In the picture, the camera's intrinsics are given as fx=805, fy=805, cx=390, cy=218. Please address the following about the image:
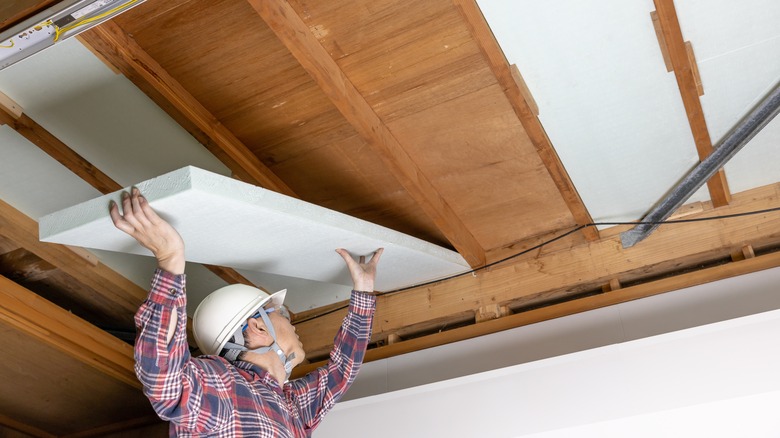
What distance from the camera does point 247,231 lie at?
3068 mm

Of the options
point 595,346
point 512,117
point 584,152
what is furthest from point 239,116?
point 595,346

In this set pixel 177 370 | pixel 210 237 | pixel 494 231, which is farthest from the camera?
pixel 494 231

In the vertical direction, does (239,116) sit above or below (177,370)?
above

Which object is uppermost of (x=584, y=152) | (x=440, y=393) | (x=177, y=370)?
(x=584, y=152)

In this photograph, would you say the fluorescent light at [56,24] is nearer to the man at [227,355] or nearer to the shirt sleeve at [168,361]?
the man at [227,355]

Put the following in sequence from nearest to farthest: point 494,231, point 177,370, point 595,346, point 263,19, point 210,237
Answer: point 177,370
point 263,19
point 210,237
point 595,346
point 494,231

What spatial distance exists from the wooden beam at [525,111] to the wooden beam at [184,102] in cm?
123

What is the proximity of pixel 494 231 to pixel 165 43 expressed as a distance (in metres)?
1.83

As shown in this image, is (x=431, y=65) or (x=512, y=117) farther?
(x=512, y=117)

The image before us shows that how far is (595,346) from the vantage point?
3.59 metres

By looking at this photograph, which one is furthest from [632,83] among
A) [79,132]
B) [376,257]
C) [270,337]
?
[79,132]

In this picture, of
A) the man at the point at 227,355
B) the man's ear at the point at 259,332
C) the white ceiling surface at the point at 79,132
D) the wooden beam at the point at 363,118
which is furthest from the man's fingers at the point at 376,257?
the white ceiling surface at the point at 79,132

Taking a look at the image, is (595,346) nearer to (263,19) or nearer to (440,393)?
(440,393)

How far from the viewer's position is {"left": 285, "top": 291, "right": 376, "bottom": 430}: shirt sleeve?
10.5 ft
